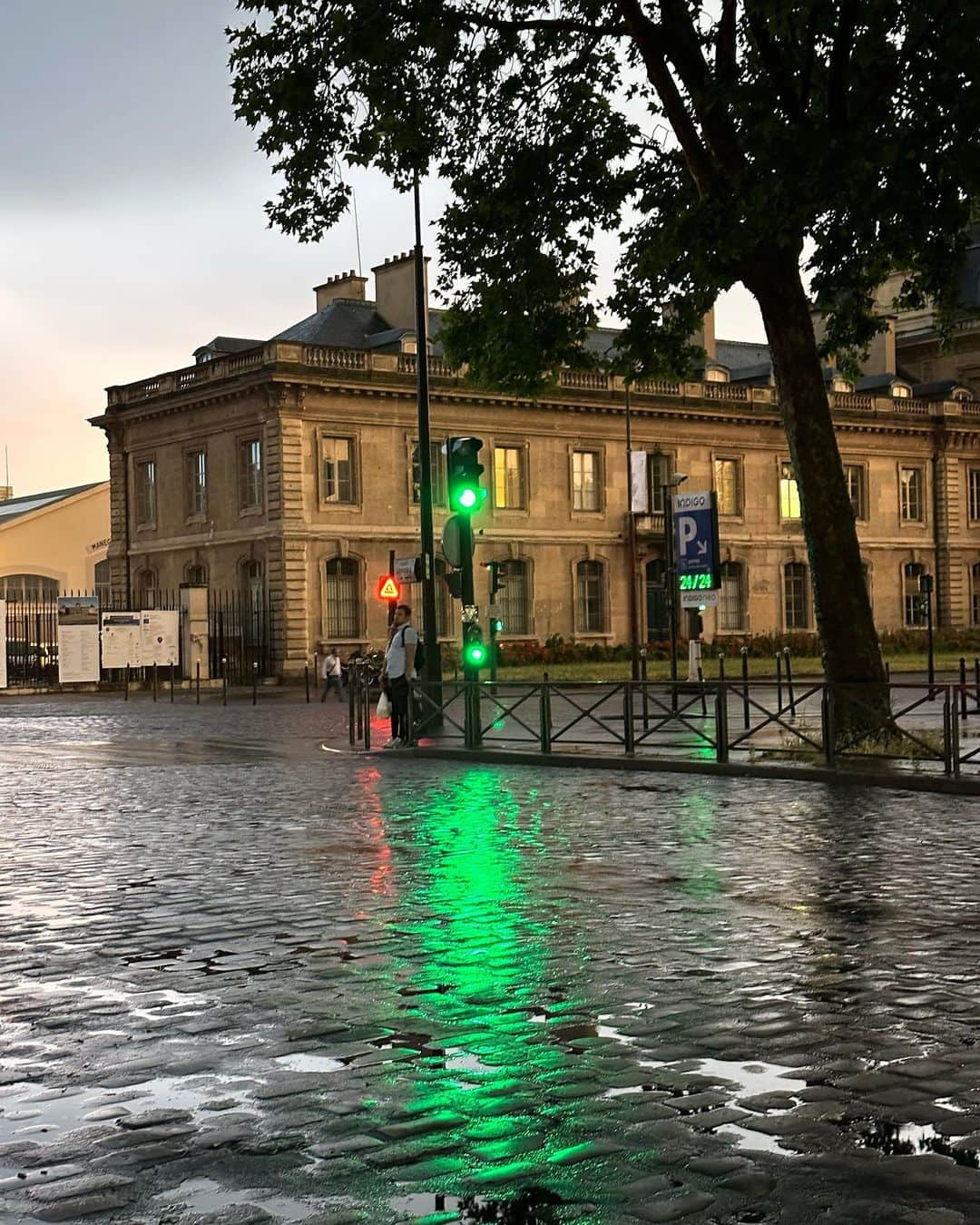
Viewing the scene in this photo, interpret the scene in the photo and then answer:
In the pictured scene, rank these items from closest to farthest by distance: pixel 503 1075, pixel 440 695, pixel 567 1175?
pixel 567 1175 → pixel 503 1075 → pixel 440 695

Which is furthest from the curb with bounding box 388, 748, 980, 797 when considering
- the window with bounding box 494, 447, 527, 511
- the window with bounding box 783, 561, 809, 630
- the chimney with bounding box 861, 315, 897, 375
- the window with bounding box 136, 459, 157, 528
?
the chimney with bounding box 861, 315, 897, 375

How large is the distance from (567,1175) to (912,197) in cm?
1485

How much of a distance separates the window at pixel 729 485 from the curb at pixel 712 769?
40.3 metres

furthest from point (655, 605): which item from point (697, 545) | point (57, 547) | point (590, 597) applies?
point (697, 545)

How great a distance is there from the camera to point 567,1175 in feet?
14.0

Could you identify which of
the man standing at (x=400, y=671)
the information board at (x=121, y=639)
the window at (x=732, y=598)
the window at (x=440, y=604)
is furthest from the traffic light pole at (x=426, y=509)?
the window at (x=732, y=598)

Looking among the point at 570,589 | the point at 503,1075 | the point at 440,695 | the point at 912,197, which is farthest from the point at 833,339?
the point at 570,589

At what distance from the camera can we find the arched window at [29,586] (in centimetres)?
7231

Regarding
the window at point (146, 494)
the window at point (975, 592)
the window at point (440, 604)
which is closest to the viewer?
the window at point (440, 604)

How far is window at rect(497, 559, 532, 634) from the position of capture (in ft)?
179

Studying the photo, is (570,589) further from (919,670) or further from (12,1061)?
(12,1061)

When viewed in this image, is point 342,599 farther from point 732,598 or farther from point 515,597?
point 732,598

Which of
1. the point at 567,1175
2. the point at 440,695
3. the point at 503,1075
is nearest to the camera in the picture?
the point at 567,1175

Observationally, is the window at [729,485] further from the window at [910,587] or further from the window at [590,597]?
the window at [910,587]
